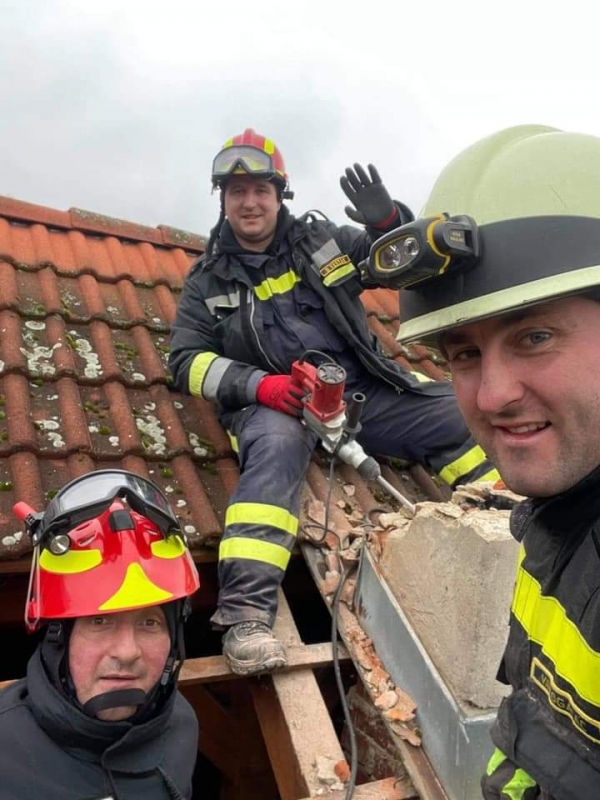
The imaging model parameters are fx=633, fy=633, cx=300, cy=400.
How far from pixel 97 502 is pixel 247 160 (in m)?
2.22

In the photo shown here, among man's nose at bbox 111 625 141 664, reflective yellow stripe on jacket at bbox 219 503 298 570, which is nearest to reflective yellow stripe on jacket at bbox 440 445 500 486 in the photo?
reflective yellow stripe on jacket at bbox 219 503 298 570

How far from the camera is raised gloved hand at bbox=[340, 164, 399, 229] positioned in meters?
3.09

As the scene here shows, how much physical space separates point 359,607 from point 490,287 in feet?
5.28

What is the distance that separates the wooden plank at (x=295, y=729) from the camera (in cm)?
196

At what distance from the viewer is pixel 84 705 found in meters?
1.65

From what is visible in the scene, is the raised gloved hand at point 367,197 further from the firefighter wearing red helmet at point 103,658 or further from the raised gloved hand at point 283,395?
the firefighter wearing red helmet at point 103,658

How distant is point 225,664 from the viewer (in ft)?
7.40

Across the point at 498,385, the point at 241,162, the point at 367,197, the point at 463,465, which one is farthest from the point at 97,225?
the point at 498,385

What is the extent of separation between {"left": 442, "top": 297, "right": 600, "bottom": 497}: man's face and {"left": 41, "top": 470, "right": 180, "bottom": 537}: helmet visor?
1143 mm

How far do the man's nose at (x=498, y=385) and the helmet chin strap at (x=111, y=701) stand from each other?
3.93ft

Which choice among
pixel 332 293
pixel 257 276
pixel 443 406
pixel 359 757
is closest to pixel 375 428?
pixel 443 406

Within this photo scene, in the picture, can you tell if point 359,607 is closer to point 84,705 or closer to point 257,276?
point 84,705

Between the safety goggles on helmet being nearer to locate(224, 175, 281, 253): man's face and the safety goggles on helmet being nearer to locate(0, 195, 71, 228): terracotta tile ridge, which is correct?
locate(224, 175, 281, 253): man's face

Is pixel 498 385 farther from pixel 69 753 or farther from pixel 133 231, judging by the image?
pixel 133 231
